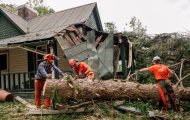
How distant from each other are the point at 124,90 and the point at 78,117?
1.59m

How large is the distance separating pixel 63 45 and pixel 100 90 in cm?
486

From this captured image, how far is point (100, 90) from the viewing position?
9.02 m

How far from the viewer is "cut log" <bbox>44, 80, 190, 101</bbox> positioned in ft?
29.4

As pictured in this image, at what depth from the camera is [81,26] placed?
15.6m

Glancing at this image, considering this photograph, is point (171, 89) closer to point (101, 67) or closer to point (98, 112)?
point (98, 112)

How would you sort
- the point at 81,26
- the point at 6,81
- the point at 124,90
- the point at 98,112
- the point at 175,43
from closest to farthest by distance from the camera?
1. the point at 98,112
2. the point at 124,90
3. the point at 175,43
4. the point at 81,26
5. the point at 6,81

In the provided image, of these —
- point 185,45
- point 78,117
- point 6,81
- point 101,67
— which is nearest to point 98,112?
point 78,117

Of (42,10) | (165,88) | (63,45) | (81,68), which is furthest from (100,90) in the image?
(42,10)

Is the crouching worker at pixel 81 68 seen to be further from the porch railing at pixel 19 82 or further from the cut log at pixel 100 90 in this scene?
the porch railing at pixel 19 82

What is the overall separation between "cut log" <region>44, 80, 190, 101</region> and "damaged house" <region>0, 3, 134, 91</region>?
3.99 m

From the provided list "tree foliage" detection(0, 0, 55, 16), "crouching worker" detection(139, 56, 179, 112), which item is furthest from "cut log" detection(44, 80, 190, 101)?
"tree foliage" detection(0, 0, 55, 16)

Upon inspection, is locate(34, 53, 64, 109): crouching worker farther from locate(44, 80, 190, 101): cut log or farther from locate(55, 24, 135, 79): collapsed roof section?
locate(55, 24, 135, 79): collapsed roof section

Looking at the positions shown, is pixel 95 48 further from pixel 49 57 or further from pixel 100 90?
pixel 100 90

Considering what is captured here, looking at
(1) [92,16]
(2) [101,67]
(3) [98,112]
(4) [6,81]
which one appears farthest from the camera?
(1) [92,16]
